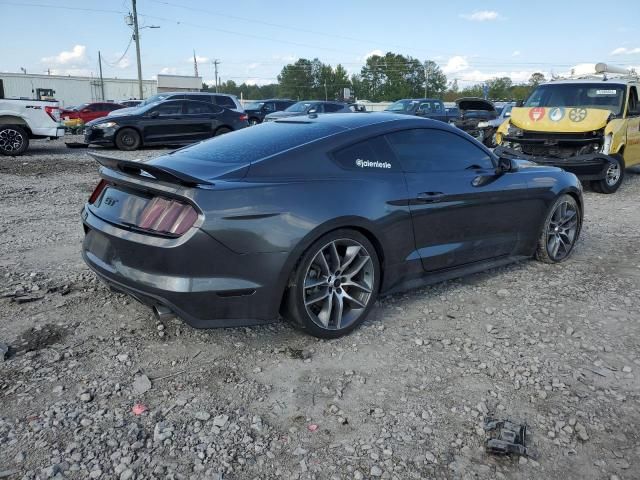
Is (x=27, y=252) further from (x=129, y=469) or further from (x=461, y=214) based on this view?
(x=461, y=214)

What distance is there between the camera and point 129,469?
2342mm

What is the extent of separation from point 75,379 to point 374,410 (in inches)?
65.6

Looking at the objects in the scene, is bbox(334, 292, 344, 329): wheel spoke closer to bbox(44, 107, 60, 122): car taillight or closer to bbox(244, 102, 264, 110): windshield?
bbox(44, 107, 60, 122): car taillight

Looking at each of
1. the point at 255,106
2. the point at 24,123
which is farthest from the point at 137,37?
the point at 24,123

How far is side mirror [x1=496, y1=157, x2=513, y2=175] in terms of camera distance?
4.61 metres

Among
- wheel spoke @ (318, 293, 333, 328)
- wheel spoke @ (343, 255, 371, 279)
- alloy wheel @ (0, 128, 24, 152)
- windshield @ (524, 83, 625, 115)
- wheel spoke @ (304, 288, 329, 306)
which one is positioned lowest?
wheel spoke @ (318, 293, 333, 328)

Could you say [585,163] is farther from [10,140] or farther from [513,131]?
[10,140]

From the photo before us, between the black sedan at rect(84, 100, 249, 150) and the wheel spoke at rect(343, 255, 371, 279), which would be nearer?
the wheel spoke at rect(343, 255, 371, 279)

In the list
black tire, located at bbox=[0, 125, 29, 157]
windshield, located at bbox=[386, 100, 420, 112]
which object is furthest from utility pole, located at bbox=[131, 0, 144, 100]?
black tire, located at bbox=[0, 125, 29, 157]

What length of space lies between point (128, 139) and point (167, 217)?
1279cm

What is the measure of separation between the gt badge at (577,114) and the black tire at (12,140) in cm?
1220

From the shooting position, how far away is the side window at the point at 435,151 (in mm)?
4008

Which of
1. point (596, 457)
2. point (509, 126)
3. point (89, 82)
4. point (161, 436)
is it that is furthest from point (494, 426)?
point (89, 82)

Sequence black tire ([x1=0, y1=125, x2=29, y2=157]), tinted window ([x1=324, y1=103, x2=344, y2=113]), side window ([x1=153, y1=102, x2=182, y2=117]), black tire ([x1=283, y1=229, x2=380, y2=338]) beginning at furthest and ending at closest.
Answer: tinted window ([x1=324, y1=103, x2=344, y2=113]) < side window ([x1=153, y1=102, x2=182, y2=117]) < black tire ([x1=0, y1=125, x2=29, y2=157]) < black tire ([x1=283, y1=229, x2=380, y2=338])
